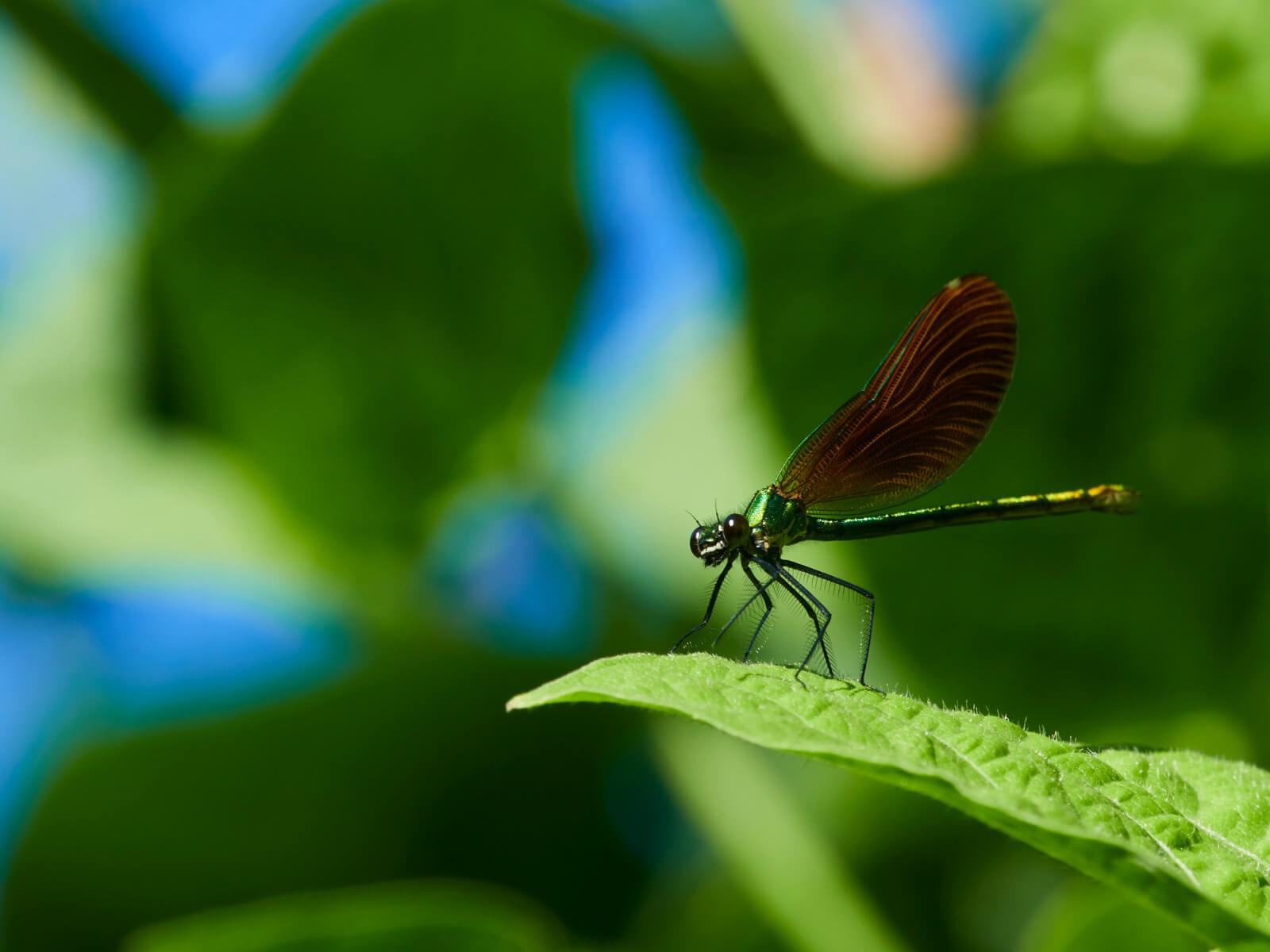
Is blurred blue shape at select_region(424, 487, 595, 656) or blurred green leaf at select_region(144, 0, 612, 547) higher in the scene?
blurred green leaf at select_region(144, 0, 612, 547)

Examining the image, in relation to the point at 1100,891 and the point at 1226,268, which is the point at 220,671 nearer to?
the point at 1100,891

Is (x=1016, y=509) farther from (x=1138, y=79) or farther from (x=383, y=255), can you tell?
(x=383, y=255)

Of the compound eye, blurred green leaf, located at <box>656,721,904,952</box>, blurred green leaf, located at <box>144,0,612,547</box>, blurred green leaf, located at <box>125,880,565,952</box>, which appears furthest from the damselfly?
blurred green leaf, located at <box>144,0,612,547</box>

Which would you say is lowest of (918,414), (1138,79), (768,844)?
(768,844)

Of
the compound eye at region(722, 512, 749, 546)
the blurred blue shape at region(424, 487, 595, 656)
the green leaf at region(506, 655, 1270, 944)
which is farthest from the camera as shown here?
the blurred blue shape at region(424, 487, 595, 656)

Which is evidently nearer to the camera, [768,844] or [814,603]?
[814,603]

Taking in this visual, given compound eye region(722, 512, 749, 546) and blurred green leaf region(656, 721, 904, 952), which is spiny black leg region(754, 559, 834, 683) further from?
blurred green leaf region(656, 721, 904, 952)

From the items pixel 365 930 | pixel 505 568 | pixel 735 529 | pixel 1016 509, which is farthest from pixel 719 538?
pixel 505 568
